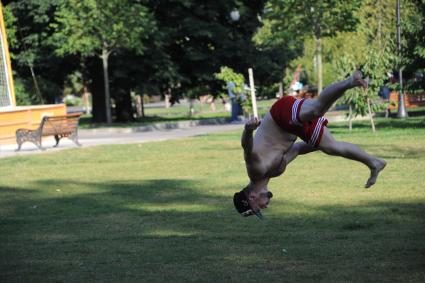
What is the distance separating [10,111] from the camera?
28.6 metres

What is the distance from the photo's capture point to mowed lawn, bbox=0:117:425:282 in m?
8.67

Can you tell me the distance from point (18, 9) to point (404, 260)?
3485 centimetres

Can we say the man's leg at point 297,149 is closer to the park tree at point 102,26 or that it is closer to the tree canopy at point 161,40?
the tree canopy at point 161,40

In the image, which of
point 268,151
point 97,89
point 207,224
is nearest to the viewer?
point 268,151

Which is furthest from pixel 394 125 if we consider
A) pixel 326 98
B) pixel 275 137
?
pixel 326 98

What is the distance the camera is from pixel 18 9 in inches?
1623

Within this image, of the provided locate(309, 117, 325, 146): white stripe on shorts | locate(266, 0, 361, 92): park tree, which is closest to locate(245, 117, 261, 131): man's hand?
locate(309, 117, 325, 146): white stripe on shorts

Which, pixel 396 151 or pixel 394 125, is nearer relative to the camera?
pixel 396 151

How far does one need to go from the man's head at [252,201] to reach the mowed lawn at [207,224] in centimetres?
54

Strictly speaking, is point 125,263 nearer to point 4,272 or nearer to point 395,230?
point 4,272

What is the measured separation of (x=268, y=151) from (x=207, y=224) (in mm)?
3079

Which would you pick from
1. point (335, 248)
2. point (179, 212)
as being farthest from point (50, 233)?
point (335, 248)

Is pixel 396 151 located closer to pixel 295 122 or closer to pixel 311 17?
pixel 295 122

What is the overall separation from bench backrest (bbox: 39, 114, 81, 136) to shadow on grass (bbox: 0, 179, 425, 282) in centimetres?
1138
